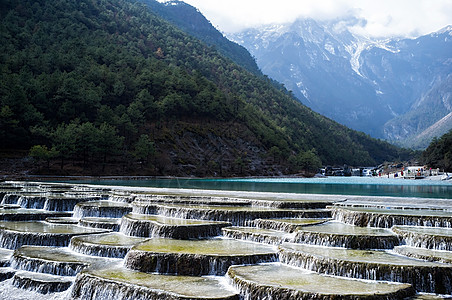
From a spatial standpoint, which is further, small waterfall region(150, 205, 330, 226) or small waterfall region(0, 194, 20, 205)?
small waterfall region(0, 194, 20, 205)

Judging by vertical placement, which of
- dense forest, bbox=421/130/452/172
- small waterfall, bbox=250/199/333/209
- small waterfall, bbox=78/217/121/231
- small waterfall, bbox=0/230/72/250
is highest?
dense forest, bbox=421/130/452/172

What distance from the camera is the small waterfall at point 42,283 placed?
18.1 m

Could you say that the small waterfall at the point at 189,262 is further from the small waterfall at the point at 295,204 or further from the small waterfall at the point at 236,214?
the small waterfall at the point at 295,204

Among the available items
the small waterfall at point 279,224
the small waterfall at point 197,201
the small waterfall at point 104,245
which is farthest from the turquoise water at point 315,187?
the small waterfall at point 104,245

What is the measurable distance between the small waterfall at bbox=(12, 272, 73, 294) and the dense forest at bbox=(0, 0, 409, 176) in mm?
61510

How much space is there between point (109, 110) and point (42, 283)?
88616mm

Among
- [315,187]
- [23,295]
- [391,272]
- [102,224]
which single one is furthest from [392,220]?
[315,187]

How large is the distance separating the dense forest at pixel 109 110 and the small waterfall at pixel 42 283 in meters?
61.5

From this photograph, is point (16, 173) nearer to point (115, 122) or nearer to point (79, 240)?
point (115, 122)

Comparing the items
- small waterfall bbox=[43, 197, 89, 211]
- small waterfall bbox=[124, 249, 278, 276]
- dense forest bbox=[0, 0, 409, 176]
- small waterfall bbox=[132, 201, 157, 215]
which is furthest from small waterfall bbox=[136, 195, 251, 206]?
dense forest bbox=[0, 0, 409, 176]

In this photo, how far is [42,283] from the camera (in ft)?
59.8

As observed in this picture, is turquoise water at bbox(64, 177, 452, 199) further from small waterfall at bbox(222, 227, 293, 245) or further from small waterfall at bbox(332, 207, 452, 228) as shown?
small waterfall at bbox(222, 227, 293, 245)

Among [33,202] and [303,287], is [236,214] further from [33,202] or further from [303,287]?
[33,202]

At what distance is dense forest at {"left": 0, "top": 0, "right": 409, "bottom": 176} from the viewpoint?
85625mm
